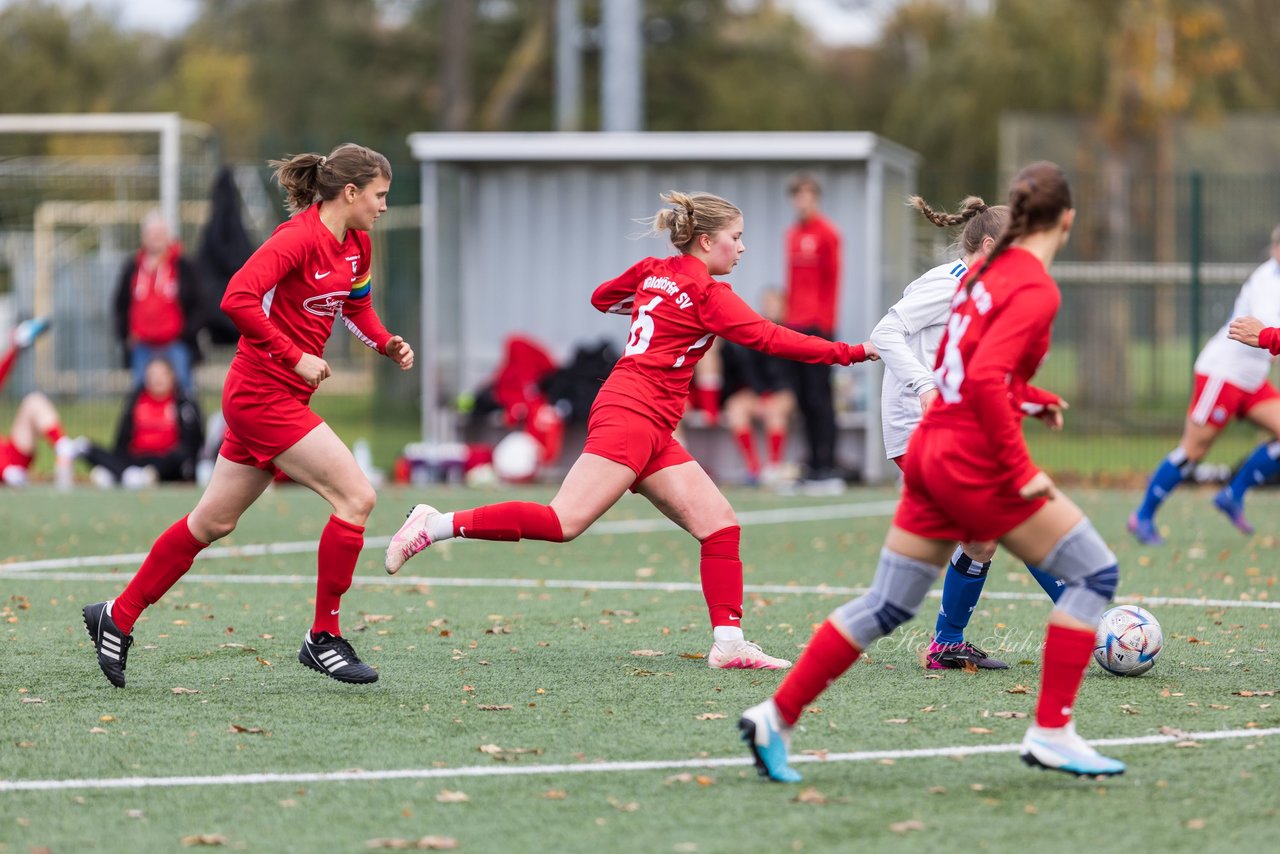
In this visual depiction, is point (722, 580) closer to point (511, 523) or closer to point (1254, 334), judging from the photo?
point (511, 523)

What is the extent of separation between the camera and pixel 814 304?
51.3ft

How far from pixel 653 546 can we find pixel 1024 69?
19118mm

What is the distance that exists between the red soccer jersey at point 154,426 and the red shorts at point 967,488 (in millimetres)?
11848

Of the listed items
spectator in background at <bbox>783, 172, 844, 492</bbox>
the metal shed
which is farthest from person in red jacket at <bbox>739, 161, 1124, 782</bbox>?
the metal shed

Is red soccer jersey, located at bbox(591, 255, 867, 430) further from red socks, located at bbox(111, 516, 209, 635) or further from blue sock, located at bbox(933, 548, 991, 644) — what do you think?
red socks, located at bbox(111, 516, 209, 635)

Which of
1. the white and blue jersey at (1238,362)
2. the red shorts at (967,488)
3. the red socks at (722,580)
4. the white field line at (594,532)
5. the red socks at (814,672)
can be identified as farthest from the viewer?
the white and blue jersey at (1238,362)

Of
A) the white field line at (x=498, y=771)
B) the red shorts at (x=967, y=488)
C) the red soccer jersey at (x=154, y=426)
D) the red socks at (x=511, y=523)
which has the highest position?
the red shorts at (x=967, y=488)

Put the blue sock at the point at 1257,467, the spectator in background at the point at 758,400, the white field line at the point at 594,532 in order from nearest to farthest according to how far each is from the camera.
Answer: the white field line at the point at 594,532
the blue sock at the point at 1257,467
the spectator in background at the point at 758,400

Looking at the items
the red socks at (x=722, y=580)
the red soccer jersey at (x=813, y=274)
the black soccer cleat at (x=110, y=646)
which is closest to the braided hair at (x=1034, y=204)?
the red socks at (x=722, y=580)

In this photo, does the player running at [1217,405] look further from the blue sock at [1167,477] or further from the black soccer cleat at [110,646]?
the black soccer cleat at [110,646]

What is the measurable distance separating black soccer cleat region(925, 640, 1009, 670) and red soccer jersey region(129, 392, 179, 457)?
34.0 feet

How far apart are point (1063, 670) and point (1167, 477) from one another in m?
6.59

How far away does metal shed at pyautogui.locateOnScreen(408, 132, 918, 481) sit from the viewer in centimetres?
1667

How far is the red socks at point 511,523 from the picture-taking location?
671 cm
